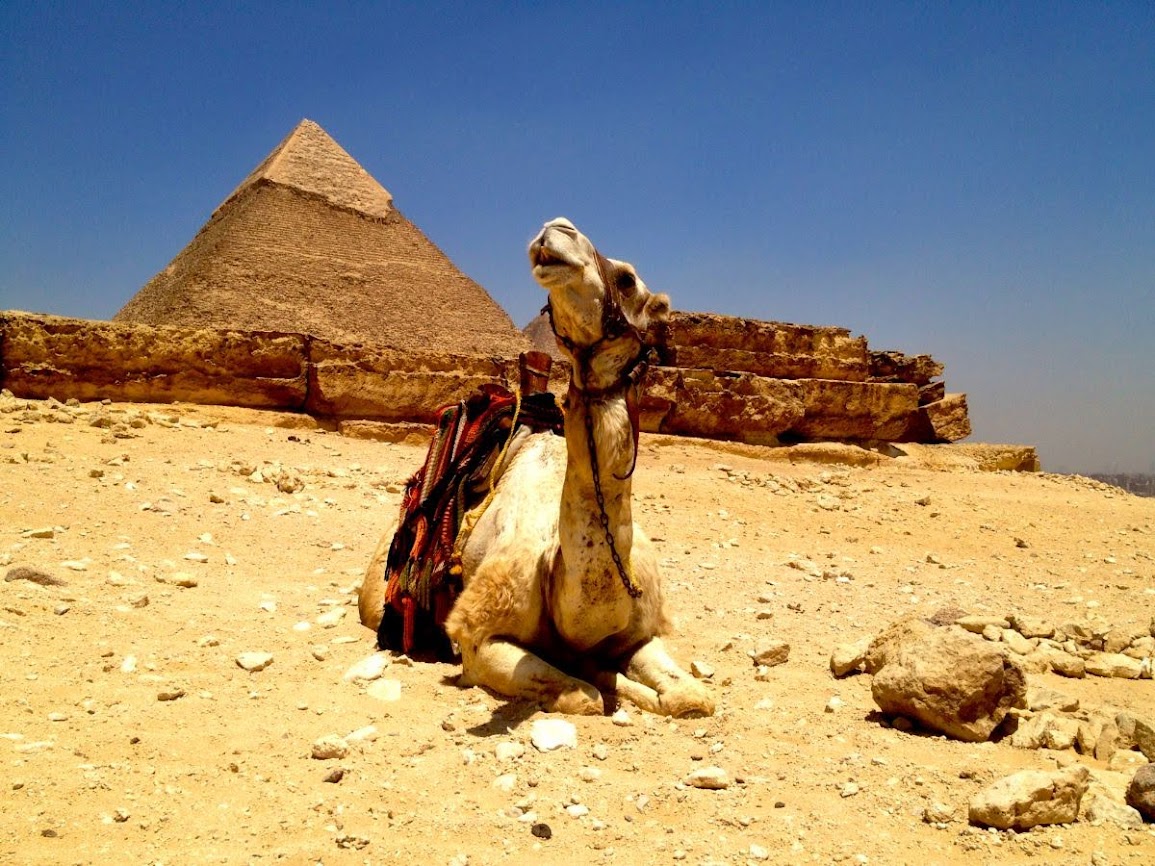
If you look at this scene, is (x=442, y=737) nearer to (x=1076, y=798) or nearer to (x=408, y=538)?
(x=408, y=538)

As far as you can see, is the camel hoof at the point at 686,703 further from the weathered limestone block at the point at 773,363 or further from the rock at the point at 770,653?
the weathered limestone block at the point at 773,363

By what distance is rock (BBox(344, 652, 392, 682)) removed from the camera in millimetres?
2988

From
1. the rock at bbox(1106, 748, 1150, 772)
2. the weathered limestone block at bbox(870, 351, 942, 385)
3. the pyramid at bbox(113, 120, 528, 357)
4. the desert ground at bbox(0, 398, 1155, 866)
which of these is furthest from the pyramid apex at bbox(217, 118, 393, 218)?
the rock at bbox(1106, 748, 1150, 772)

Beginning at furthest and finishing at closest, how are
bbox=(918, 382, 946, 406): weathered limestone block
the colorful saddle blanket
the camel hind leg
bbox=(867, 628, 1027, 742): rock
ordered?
bbox=(918, 382, 946, 406): weathered limestone block < the camel hind leg < the colorful saddle blanket < bbox=(867, 628, 1027, 742): rock

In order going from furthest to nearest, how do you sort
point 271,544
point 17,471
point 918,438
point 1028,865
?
point 918,438 < point 17,471 < point 271,544 < point 1028,865

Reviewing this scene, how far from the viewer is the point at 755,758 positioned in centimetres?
233

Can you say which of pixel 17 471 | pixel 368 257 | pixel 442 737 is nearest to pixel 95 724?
pixel 442 737

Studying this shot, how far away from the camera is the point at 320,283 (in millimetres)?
44500

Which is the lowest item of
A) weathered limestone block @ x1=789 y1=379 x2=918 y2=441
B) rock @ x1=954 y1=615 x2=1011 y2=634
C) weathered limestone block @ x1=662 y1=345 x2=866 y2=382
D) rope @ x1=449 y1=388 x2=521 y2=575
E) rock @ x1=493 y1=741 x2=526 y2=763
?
rock @ x1=493 y1=741 x2=526 y2=763

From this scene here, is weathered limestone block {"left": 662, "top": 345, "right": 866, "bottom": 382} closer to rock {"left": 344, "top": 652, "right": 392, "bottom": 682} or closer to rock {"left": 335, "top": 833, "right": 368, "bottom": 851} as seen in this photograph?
rock {"left": 344, "top": 652, "right": 392, "bottom": 682}

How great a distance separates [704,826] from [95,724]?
1.70 meters

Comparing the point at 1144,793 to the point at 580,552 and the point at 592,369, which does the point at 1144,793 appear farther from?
the point at 592,369

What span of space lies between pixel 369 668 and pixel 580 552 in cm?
107

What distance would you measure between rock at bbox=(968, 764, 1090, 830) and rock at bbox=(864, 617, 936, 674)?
85 cm
